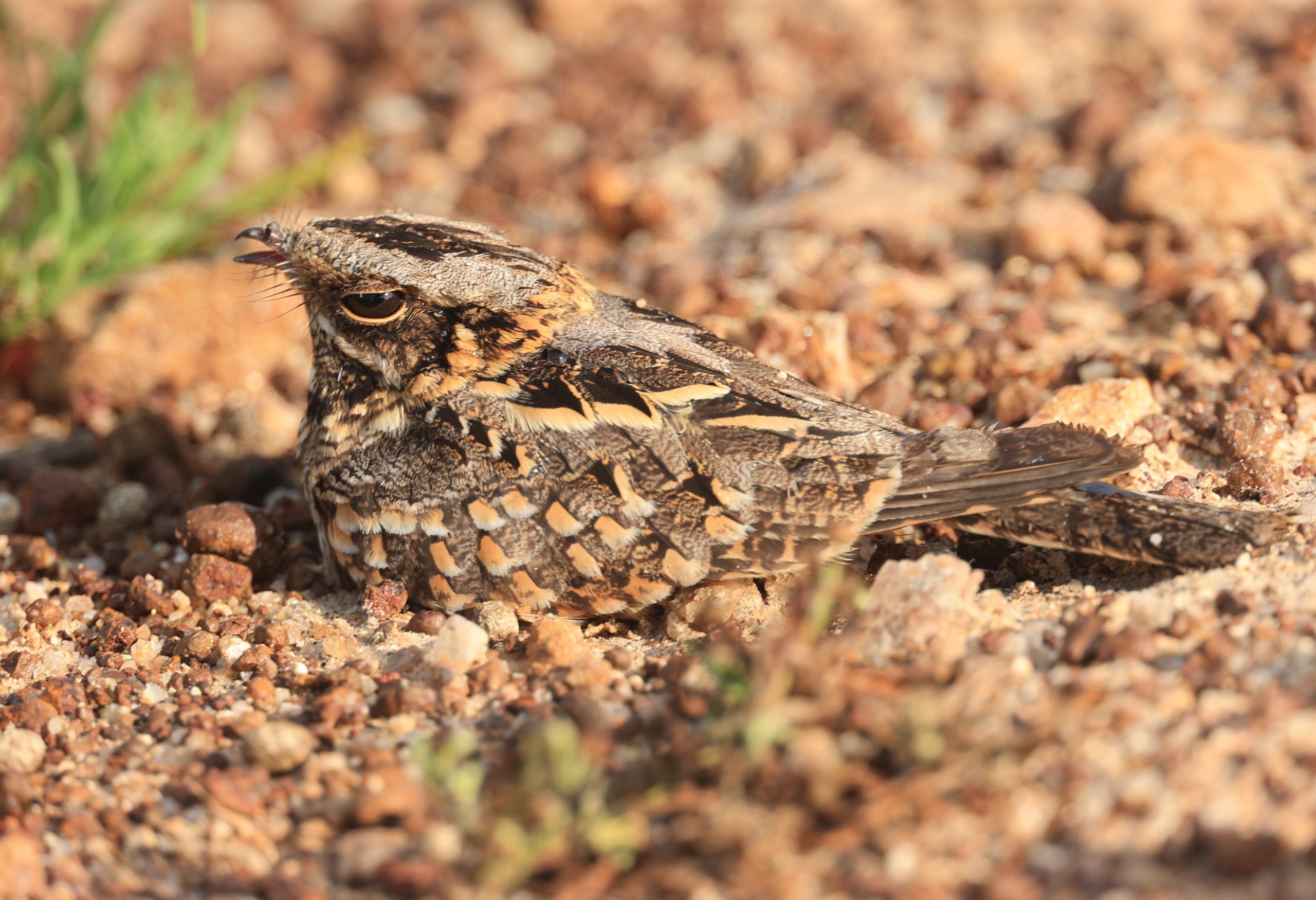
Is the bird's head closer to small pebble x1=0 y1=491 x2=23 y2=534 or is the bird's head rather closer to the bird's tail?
the bird's tail

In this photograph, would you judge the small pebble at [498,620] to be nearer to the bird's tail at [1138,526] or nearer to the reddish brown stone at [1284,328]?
the bird's tail at [1138,526]

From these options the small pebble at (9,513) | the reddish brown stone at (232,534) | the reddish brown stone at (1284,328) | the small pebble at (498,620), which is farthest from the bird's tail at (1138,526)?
the small pebble at (9,513)

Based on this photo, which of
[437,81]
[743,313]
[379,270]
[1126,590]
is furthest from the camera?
[437,81]

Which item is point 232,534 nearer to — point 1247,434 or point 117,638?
point 117,638

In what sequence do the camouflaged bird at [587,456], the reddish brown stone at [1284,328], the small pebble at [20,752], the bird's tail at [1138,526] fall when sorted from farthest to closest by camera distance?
the reddish brown stone at [1284,328]
the camouflaged bird at [587,456]
the bird's tail at [1138,526]
the small pebble at [20,752]

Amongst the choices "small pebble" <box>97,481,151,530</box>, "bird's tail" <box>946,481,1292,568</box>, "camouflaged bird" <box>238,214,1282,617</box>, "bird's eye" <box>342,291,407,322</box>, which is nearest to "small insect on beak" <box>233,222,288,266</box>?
→ "camouflaged bird" <box>238,214,1282,617</box>

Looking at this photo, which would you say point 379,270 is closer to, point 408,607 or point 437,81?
point 408,607

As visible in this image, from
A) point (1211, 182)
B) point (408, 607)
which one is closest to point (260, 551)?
point (408, 607)

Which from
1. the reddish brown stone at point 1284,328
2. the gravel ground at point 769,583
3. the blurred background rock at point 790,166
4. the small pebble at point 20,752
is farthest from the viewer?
the blurred background rock at point 790,166
